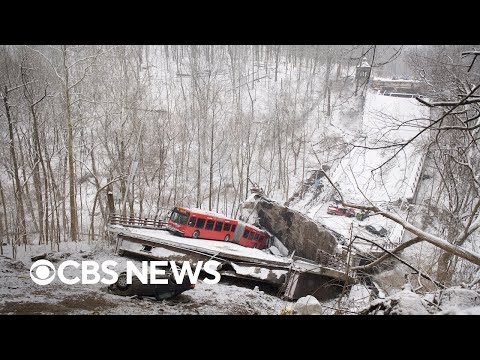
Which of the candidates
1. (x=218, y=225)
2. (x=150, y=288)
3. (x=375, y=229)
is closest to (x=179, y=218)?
(x=218, y=225)

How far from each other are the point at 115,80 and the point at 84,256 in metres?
11.3

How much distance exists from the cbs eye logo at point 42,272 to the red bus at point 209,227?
17.9 ft

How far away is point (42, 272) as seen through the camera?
31.3 ft

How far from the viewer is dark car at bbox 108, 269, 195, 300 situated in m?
7.77

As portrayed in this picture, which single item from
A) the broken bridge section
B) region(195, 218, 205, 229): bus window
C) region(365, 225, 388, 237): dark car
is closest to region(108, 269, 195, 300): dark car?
region(195, 218, 205, 229): bus window

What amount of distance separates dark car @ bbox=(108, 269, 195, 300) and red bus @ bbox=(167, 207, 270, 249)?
6.52 meters

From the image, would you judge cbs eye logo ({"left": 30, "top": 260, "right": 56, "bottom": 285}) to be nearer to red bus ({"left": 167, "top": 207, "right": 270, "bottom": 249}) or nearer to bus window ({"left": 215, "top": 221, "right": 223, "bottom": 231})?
red bus ({"left": 167, "top": 207, "right": 270, "bottom": 249})

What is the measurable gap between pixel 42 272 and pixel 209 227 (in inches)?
285

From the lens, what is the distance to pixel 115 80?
18.7 m

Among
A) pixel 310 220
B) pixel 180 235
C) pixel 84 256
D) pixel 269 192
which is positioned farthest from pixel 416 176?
pixel 84 256

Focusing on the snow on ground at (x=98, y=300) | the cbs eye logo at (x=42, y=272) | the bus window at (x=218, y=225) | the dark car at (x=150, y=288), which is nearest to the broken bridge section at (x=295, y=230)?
the bus window at (x=218, y=225)

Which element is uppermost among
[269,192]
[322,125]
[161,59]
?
[161,59]
